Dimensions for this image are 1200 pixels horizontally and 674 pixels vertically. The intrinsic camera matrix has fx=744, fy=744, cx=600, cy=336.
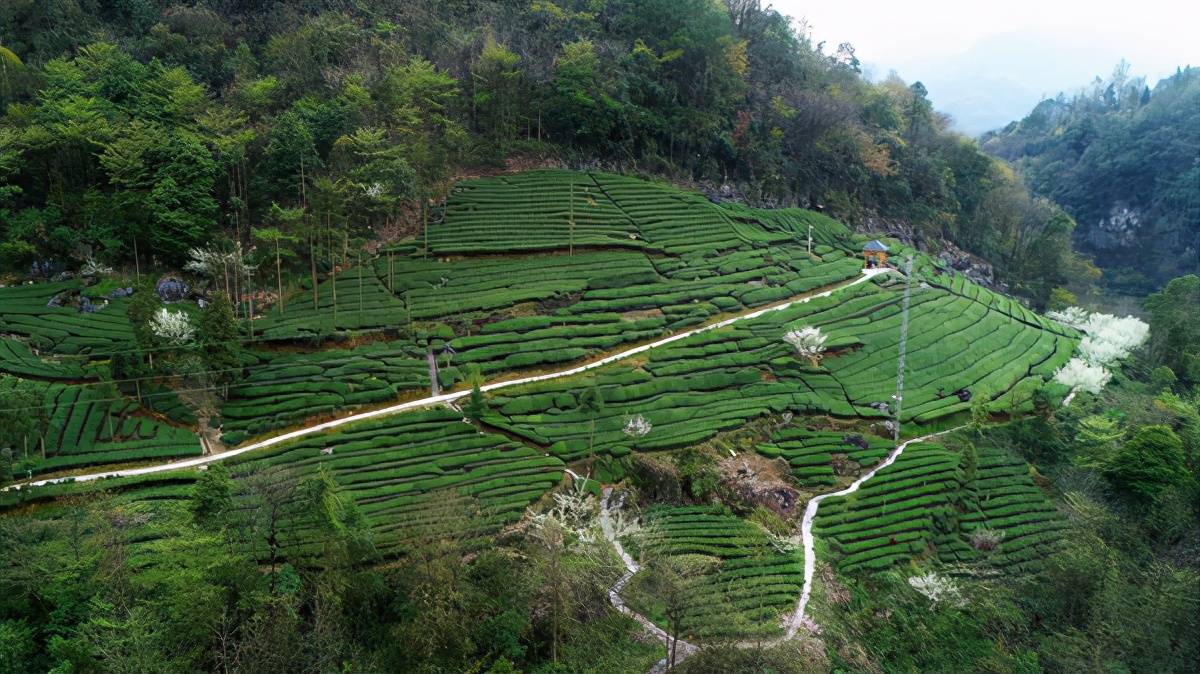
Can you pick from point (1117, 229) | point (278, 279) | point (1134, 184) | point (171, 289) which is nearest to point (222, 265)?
point (278, 279)

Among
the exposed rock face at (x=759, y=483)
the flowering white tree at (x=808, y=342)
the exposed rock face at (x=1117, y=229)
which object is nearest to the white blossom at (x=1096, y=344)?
the flowering white tree at (x=808, y=342)

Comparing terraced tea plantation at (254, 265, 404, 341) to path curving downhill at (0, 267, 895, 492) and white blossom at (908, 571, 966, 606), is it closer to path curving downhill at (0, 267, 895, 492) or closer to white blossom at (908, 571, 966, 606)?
path curving downhill at (0, 267, 895, 492)

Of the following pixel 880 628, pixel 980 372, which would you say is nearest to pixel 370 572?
pixel 880 628

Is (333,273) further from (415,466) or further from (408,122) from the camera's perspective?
(415,466)

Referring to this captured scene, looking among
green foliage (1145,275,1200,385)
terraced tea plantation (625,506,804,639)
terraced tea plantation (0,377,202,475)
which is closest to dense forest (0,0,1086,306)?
terraced tea plantation (0,377,202,475)

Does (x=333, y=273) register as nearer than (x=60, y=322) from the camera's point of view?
No

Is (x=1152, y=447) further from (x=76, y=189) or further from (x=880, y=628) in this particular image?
(x=76, y=189)

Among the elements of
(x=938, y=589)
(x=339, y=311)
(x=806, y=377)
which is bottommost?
(x=938, y=589)

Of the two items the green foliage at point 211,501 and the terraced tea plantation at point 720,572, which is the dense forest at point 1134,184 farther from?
the green foliage at point 211,501
